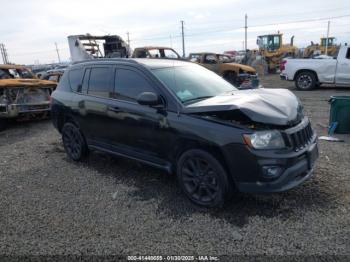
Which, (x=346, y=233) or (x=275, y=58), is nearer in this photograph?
(x=346, y=233)

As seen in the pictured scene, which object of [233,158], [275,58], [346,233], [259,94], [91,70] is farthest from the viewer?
[275,58]

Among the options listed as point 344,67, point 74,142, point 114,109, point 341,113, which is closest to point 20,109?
point 74,142

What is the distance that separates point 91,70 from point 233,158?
10.1 ft

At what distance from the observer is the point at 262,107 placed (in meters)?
3.46

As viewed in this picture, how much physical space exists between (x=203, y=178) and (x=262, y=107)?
1091 mm

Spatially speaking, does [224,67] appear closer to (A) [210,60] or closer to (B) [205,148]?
(A) [210,60]

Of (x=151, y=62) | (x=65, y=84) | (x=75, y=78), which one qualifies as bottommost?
(x=65, y=84)

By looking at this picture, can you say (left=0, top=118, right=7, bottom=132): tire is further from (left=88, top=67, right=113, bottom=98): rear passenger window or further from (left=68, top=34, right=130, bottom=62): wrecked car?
(left=68, top=34, right=130, bottom=62): wrecked car

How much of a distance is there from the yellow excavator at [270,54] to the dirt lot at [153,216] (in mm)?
20795

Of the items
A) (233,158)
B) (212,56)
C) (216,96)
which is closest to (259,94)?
(216,96)

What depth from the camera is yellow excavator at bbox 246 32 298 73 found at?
25.2 metres

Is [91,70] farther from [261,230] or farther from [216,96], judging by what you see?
[261,230]

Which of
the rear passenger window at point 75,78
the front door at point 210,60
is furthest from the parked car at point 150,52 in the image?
the rear passenger window at point 75,78

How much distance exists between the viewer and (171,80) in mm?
4242
